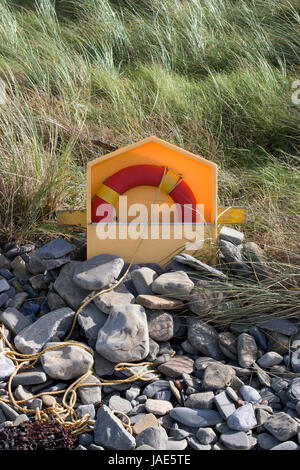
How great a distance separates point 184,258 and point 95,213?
0.58 metres

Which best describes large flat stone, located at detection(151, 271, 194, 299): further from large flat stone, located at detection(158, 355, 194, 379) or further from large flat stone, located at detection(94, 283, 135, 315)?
large flat stone, located at detection(158, 355, 194, 379)

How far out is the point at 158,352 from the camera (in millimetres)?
2631

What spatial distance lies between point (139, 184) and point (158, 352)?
956mm

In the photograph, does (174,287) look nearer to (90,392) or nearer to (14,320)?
(90,392)

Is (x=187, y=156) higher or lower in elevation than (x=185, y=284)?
higher

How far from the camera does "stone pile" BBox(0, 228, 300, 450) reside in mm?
2184

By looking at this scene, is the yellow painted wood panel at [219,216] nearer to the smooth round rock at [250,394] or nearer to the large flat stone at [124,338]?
the large flat stone at [124,338]

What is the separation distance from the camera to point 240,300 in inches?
107

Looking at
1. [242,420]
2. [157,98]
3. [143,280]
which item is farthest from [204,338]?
[157,98]

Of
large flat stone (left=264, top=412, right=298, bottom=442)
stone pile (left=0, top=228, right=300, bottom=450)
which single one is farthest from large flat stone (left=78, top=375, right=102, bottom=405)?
large flat stone (left=264, top=412, right=298, bottom=442)

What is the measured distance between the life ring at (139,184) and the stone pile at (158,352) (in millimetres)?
331

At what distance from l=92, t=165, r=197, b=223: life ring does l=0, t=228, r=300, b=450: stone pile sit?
0.33 metres
